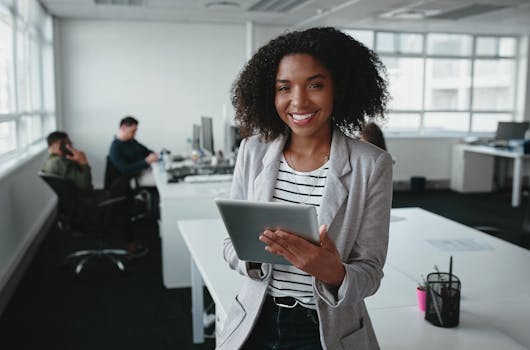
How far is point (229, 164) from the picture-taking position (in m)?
5.51

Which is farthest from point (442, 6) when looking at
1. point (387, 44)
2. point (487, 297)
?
point (487, 297)

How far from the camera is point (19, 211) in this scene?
4.79 meters

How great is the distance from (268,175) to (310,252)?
0.29 meters

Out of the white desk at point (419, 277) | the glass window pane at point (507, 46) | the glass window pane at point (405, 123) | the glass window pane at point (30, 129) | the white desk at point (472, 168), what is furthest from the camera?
the glass window pane at point (507, 46)

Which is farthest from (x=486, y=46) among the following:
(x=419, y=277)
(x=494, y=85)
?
(x=419, y=277)

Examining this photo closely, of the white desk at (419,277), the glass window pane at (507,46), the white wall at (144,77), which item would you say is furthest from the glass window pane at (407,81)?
the white desk at (419,277)

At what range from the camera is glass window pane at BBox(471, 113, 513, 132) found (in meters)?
9.67

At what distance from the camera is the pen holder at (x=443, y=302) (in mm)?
1738

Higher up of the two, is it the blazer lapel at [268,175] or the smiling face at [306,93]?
the smiling face at [306,93]

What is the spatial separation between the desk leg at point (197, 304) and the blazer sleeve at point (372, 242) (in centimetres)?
194

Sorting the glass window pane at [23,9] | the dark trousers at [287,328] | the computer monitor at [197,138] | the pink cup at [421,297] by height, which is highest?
the glass window pane at [23,9]

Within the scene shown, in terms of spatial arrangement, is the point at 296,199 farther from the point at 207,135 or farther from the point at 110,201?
the point at 207,135

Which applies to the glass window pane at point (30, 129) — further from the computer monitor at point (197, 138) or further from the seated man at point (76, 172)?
the computer monitor at point (197, 138)

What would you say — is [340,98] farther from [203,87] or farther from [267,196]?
[203,87]
